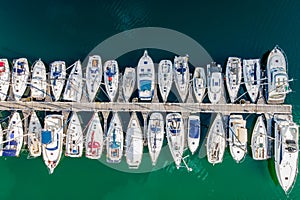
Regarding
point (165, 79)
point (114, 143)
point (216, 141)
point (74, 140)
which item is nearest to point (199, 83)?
point (165, 79)

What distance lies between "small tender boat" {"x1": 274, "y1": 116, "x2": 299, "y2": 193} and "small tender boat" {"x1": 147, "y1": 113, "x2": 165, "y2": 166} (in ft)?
10.6

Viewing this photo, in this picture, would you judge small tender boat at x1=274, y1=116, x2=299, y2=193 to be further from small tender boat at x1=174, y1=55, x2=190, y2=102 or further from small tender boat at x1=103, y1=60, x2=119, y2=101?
small tender boat at x1=103, y1=60, x2=119, y2=101

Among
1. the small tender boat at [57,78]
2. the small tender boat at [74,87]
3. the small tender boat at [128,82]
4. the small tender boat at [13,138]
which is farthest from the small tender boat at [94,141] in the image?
the small tender boat at [13,138]

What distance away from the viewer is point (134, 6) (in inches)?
470

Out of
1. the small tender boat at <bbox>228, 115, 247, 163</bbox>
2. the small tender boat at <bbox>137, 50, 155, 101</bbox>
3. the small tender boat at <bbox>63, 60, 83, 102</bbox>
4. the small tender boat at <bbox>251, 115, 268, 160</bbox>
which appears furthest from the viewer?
the small tender boat at <bbox>63, 60, 83, 102</bbox>

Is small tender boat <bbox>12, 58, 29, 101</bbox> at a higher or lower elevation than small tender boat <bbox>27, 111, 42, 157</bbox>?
higher

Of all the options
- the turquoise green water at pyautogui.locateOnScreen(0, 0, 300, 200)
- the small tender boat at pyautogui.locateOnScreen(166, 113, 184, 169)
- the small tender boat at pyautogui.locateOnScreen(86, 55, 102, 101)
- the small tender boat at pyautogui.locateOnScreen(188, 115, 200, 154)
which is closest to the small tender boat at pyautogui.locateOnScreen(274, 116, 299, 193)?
the turquoise green water at pyautogui.locateOnScreen(0, 0, 300, 200)

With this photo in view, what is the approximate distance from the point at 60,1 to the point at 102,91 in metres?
3.02

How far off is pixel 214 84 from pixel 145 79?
1980mm

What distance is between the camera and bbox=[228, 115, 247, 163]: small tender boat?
11234mm

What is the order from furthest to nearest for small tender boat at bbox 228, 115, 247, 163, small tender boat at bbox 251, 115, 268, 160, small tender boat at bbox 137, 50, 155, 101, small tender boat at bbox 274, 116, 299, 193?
small tender boat at bbox 137, 50, 155, 101 < small tender boat at bbox 251, 115, 268, 160 < small tender boat at bbox 228, 115, 247, 163 < small tender boat at bbox 274, 116, 299, 193

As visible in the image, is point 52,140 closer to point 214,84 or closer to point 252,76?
point 214,84

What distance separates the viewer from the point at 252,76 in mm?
11516

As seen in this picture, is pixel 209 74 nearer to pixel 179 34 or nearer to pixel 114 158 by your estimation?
pixel 179 34
